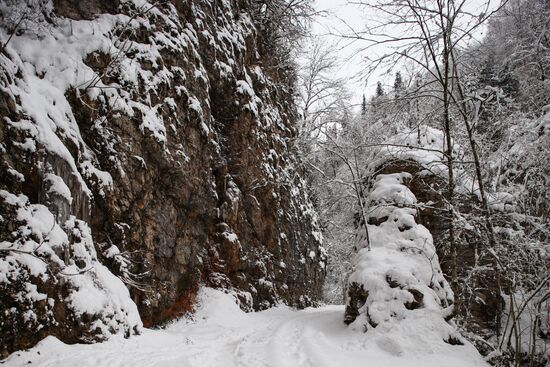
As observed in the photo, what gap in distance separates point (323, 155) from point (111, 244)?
15754 mm

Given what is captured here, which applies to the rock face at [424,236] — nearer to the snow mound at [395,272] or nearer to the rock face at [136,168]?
the snow mound at [395,272]

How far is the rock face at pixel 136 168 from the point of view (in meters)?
5.84

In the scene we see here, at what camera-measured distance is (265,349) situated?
23.1 feet

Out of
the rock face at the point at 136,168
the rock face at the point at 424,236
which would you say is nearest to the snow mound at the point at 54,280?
the rock face at the point at 136,168

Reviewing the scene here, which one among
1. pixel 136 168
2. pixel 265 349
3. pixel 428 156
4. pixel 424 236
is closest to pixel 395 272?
pixel 424 236

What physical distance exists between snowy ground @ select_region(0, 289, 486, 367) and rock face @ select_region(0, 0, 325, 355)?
0.46 m

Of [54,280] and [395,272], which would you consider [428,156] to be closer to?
[395,272]

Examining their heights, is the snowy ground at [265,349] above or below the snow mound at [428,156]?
below

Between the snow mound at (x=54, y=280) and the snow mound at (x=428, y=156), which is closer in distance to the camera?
the snow mound at (x=54, y=280)

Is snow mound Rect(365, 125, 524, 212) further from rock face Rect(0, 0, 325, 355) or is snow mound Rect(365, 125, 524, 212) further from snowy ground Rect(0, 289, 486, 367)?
rock face Rect(0, 0, 325, 355)

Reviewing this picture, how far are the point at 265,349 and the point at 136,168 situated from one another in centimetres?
536

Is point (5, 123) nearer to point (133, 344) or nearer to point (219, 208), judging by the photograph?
point (133, 344)

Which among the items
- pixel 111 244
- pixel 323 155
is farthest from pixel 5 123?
pixel 323 155

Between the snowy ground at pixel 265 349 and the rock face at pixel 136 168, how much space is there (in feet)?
1.51
